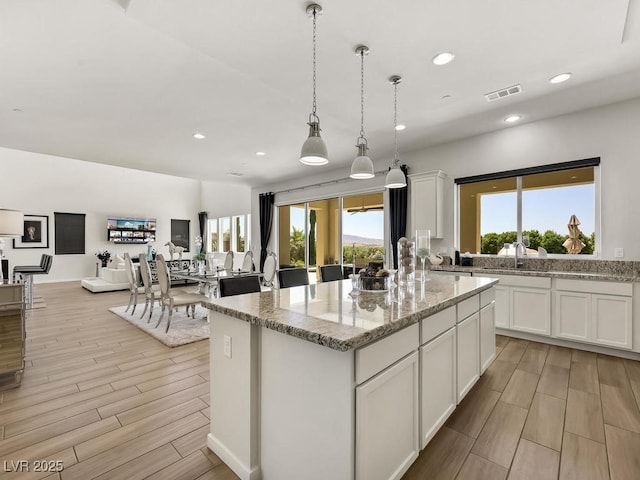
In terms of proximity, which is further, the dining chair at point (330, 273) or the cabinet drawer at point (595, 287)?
the dining chair at point (330, 273)

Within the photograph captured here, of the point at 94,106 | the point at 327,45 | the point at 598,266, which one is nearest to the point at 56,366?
the point at 94,106

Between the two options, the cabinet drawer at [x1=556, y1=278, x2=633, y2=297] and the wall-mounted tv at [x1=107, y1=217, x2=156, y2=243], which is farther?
the wall-mounted tv at [x1=107, y1=217, x2=156, y2=243]

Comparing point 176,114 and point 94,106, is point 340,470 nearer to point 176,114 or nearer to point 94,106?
point 176,114

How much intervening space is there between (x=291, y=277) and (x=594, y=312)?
3.37 meters

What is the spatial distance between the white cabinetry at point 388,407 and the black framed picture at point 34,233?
11431 millimetres

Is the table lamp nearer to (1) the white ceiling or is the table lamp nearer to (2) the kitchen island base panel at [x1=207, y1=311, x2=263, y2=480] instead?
(1) the white ceiling

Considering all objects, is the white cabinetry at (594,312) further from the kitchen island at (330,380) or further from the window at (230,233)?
the window at (230,233)

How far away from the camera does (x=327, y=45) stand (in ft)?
7.86

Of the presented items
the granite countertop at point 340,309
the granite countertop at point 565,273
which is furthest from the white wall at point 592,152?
the granite countertop at point 340,309

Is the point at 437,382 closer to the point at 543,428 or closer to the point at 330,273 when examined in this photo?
the point at 543,428

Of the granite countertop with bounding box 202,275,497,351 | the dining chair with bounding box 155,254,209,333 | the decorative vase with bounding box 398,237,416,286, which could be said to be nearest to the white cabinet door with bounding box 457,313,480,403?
the granite countertop with bounding box 202,275,497,351

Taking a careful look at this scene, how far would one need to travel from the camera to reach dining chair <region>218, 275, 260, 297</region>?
227 cm

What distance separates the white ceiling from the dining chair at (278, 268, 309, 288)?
1868mm

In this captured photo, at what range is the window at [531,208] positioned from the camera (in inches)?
156
